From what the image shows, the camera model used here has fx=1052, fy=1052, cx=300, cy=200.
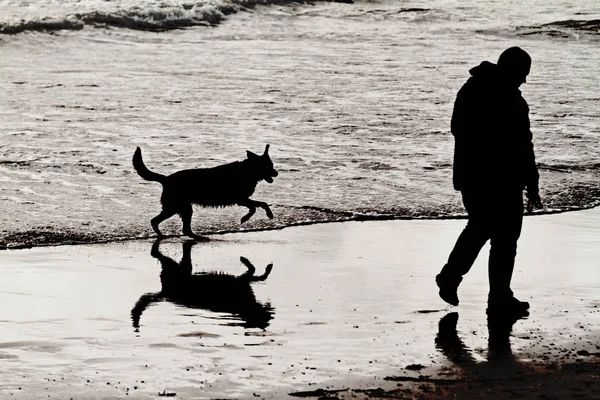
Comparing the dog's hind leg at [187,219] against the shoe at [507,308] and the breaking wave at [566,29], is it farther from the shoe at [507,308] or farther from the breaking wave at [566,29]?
the breaking wave at [566,29]

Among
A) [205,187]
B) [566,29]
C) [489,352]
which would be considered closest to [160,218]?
[205,187]

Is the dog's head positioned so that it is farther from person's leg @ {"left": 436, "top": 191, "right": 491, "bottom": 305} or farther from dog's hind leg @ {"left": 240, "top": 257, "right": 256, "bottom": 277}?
person's leg @ {"left": 436, "top": 191, "right": 491, "bottom": 305}

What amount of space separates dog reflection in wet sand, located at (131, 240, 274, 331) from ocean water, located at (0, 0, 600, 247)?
5.39 feet

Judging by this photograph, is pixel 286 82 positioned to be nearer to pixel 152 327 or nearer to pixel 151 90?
pixel 151 90

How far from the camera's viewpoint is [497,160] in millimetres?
6148

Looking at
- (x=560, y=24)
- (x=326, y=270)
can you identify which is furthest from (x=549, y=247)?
(x=560, y=24)

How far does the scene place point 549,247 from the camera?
8477 millimetres

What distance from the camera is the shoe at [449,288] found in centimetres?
642

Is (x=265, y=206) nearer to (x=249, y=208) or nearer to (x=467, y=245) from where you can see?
(x=249, y=208)

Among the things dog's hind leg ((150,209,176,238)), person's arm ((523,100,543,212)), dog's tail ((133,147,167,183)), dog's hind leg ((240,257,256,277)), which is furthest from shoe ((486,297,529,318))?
dog's tail ((133,147,167,183))

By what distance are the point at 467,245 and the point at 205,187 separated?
353 cm

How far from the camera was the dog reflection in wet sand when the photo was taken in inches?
247

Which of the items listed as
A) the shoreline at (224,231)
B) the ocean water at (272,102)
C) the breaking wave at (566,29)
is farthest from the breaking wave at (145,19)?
the shoreline at (224,231)

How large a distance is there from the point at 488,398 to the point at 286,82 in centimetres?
1709
